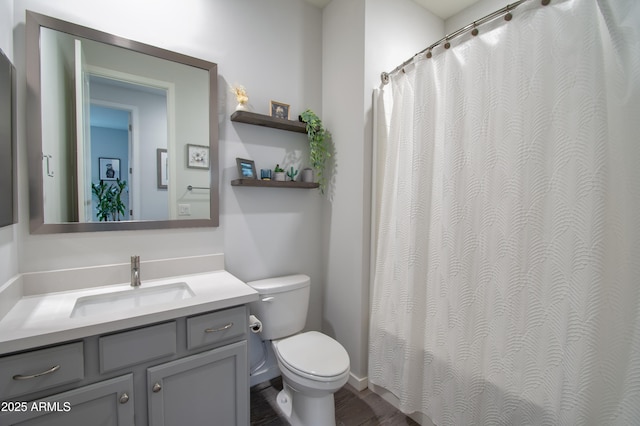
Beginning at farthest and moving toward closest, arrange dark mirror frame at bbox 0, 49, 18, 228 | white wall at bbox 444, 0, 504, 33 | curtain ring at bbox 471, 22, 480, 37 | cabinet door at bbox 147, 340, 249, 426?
white wall at bbox 444, 0, 504, 33
curtain ring at bbox 471, 22, 480, 37
cabinet door at bbox 147, 340, 249, 426
dark mirror frame at bbox 0, 49, 18, 228

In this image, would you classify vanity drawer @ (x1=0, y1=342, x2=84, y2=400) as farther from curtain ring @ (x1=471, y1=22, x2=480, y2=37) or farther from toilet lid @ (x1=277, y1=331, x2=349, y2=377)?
curtain ring @ (x1=471, y1=22, x2=480, y2=37)

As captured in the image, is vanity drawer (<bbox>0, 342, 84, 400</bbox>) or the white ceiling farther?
the white ceiling

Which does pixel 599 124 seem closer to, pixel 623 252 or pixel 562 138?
pixel 562 138

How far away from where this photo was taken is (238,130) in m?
1.83

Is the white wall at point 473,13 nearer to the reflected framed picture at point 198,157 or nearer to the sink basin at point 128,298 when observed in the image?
the reflected framed picture at point 198,157

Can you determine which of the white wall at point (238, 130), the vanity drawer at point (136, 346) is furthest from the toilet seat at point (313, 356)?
the vanity drawer at point (136, 346)

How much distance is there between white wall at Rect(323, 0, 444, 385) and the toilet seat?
0.36 meters

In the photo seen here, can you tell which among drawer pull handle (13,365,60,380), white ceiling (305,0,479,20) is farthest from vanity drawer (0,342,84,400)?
white ceiling (305,0,479,20)

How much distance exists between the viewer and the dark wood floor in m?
1.65

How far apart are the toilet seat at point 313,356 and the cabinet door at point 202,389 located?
260 mm

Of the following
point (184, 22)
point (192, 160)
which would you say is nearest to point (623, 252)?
point (192, 160)

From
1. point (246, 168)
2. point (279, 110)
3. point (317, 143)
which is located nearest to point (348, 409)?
point (246, 168)

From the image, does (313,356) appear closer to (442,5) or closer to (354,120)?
(354,120)

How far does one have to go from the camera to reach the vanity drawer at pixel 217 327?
120 centimetres
